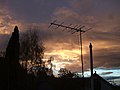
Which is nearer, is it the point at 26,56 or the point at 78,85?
the point at 78,85

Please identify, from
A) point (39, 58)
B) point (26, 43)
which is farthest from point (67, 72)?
point (26, 43)

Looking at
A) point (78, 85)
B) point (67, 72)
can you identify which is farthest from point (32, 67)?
point (78, 85)

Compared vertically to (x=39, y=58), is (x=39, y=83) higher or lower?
lower

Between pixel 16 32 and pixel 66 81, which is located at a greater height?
pixel 16 32

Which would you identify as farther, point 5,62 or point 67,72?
point 67,72

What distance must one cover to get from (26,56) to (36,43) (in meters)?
3.95

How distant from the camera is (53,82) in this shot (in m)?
50.2

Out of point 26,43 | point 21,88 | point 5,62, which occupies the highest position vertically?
point 26,43

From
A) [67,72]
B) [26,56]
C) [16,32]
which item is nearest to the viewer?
[16,32]

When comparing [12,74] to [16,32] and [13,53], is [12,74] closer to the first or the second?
[13,53]

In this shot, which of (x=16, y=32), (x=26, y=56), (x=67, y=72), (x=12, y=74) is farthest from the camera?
(x=67, y=72)

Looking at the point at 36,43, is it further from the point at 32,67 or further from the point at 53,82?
the point at 53,82

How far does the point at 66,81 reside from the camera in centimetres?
5056

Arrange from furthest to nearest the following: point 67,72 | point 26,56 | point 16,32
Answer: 1. point 67,72
2. point 26,56
3. point 16,32
